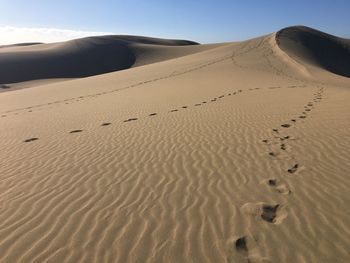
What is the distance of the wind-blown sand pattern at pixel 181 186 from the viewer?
4102 millimetres

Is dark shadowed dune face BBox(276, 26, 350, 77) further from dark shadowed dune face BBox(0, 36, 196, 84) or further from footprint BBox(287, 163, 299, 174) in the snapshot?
footprint BBox(287, 163, 299, 174)

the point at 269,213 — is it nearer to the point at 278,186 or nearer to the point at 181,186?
the point at 278,186

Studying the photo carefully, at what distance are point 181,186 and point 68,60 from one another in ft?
196

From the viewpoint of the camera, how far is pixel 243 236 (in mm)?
4211

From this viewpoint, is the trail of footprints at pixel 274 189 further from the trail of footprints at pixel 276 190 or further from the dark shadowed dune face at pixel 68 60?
the dark shadowed dune face at pixel 68 60

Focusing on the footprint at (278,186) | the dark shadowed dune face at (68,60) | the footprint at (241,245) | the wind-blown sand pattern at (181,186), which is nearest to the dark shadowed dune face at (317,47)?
the dark shadowed dune face at (68,60)

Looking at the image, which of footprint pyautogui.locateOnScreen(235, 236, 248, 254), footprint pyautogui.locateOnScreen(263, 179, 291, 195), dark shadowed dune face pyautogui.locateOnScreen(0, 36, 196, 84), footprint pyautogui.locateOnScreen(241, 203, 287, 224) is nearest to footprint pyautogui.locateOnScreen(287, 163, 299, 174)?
footprint pyautogui.locateOnScreen(263, 179, 291, 195)

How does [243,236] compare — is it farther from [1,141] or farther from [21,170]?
[1,141]

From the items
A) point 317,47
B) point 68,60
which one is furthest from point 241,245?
point 68,60

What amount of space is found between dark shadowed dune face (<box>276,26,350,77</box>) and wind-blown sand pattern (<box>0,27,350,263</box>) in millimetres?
28570

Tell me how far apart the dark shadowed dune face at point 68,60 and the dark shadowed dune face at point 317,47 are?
2663 cm

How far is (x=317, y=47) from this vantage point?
150 ft

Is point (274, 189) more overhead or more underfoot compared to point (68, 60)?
more overhead

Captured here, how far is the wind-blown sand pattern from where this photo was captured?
4102mm
